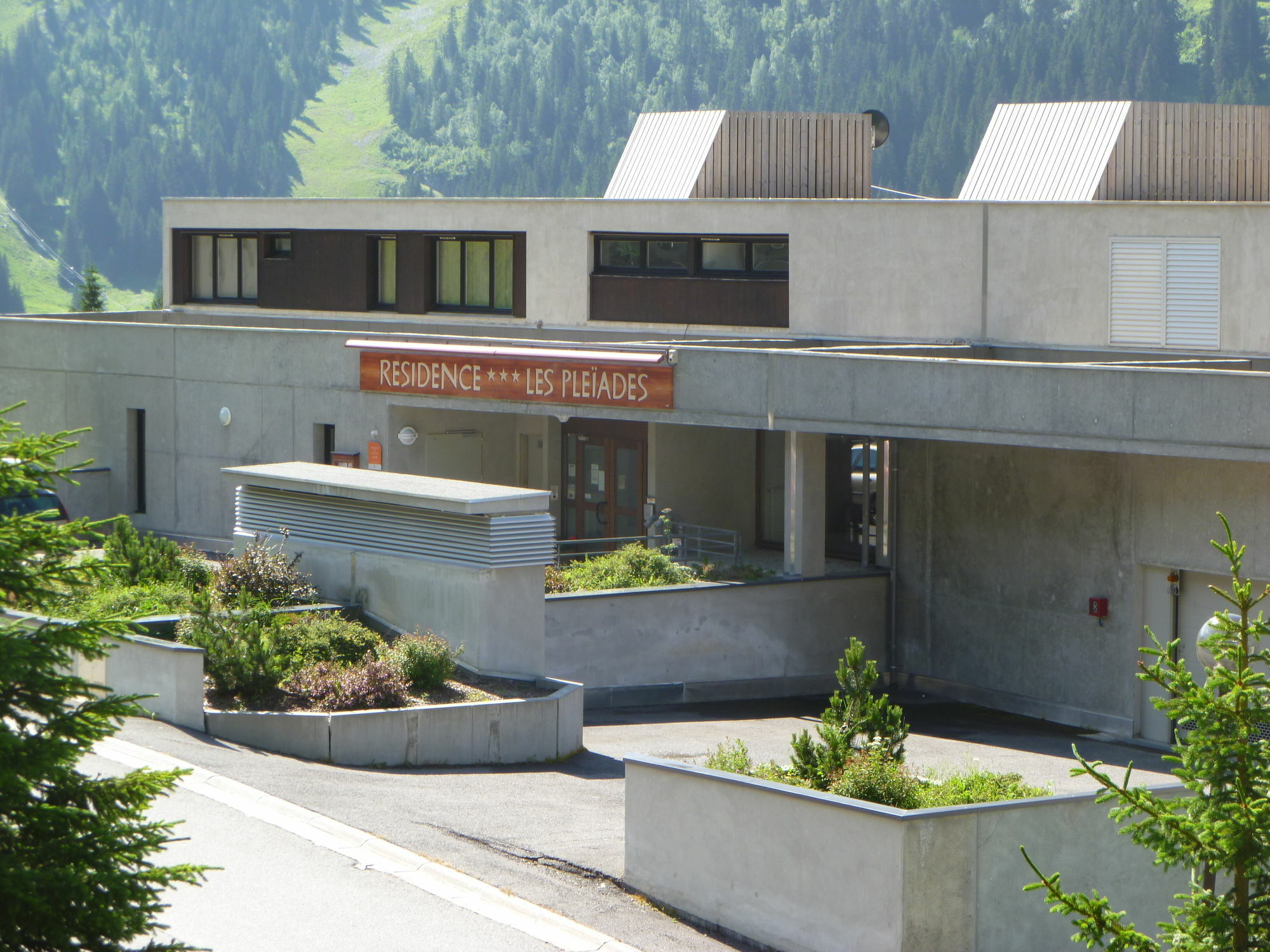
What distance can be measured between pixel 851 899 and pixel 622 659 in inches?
449

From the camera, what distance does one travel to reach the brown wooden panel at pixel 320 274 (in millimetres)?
31562

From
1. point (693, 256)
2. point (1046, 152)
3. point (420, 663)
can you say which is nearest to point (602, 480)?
point (693, 256)

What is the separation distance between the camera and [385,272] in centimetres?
3177

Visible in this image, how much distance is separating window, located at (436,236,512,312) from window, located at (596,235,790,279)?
2.23 metres

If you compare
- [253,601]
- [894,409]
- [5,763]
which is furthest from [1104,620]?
[5,763]

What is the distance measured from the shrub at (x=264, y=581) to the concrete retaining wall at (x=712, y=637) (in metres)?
3.55

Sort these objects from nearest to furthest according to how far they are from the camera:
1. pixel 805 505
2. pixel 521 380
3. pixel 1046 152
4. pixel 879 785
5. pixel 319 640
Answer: pixel 879 785
pixel 319 640
pixel 805 505
pixel 521 380
pixel 1046 152

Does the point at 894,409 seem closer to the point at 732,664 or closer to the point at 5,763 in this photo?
the point at 732,664

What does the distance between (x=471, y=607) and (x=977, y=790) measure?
7.77 metres

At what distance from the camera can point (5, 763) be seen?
5945 mm

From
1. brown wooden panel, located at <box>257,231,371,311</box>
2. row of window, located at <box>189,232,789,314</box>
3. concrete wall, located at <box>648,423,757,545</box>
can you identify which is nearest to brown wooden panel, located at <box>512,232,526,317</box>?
row of window, located at <box>189,232,789,314</box>

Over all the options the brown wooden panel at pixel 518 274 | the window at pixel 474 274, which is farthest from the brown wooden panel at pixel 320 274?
the brown wooden panel at pixel 518 274

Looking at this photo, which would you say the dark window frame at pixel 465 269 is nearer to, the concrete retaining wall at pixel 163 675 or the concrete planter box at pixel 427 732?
the concrete planter box at pixel 427 732

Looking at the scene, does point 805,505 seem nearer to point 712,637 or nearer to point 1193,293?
point 712,637
